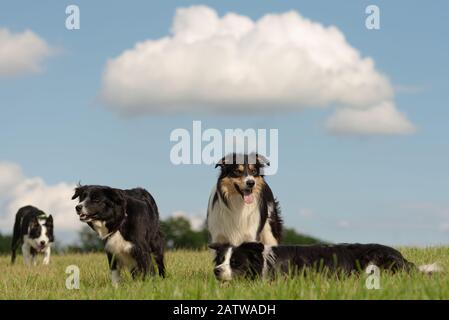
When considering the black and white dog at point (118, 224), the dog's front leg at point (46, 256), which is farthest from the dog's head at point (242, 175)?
the dog's front leg at point (46, 256)

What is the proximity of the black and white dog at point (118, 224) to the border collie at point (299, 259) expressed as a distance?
1324 mm

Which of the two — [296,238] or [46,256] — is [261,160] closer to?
[46,256]

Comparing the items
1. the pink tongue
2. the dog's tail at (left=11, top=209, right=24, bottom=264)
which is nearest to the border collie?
the pink tongue

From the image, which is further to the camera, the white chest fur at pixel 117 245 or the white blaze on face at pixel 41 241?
the white blaze on face at pixel 41 241

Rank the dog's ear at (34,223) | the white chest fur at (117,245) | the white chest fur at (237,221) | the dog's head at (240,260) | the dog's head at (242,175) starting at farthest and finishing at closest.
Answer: the dog's ear at (34,223) < the white chest fur at (237,221) < the dog's head at (242,175) < the white chest fur at (117,245) < the dog's head at (240,260)

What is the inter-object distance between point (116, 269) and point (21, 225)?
936cm

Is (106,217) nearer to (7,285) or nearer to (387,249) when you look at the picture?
(7,285)

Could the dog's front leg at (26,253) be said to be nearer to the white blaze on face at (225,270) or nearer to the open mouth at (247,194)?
the open mouth at (247,194)

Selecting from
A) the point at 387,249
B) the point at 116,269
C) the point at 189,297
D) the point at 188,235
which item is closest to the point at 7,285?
the point at 116,269

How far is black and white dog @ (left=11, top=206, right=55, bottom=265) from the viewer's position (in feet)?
55.4

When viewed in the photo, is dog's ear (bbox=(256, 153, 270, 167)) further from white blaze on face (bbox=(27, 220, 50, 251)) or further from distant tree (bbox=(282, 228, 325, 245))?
distant tree (bbox=(282, 228, 325, 245))

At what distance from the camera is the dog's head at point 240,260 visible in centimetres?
800

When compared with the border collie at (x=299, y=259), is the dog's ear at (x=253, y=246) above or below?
above

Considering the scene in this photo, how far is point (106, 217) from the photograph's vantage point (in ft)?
30.3
